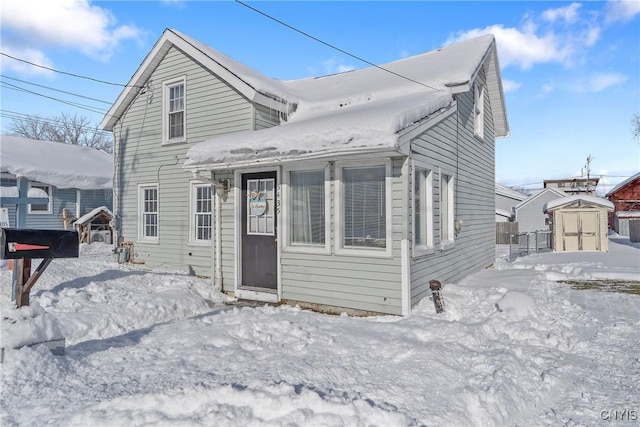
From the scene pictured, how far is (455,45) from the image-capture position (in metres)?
13.4

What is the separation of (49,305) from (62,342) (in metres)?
3.09

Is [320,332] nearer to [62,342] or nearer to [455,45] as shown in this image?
[62,342]

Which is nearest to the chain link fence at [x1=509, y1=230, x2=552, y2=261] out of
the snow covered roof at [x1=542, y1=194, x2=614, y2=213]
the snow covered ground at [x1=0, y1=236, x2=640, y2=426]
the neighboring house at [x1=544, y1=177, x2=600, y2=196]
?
the snow covered roof at [x1=542, y1=194, x2=614, y2=213]

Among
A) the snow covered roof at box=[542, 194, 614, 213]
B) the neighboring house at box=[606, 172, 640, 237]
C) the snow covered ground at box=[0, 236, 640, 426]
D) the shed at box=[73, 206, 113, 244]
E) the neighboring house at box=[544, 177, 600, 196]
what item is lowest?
the snow covered ground at box=[0, 236, 640, 426]

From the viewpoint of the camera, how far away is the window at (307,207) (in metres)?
7.87

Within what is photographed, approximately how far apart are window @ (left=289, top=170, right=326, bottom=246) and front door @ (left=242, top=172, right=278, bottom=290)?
0.49 metres

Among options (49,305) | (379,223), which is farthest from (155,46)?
(379,223)

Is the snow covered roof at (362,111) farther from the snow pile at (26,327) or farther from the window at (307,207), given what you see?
the snow pile at (26,327)

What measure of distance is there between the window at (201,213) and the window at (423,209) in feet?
18.2

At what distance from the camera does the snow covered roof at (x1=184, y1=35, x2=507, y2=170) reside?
6719mm

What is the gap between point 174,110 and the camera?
12008mm

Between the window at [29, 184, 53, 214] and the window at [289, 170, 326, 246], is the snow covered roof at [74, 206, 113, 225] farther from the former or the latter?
the window at [289, 170, 326, 246]

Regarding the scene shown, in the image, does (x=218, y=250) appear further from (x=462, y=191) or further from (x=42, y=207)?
(x=42, y=207)

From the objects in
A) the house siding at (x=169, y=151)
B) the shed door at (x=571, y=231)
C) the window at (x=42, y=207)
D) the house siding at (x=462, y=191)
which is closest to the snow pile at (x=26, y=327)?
the house siding at (x=462, y=191)
